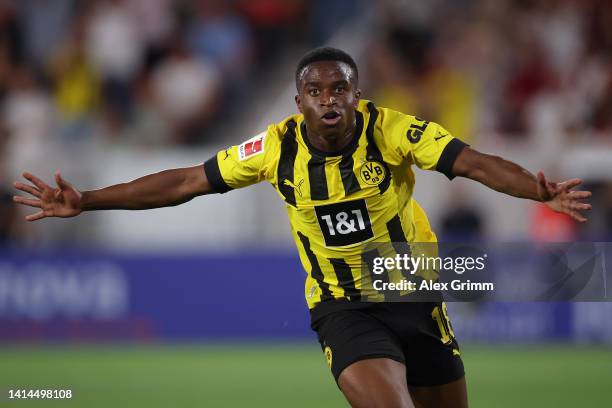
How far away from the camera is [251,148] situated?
6.48m

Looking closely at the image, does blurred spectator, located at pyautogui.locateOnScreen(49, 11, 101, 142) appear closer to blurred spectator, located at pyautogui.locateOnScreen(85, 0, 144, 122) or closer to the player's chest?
blurred spectator, located at pyautogui.locateOnScreen(85, 0, 144, 122)

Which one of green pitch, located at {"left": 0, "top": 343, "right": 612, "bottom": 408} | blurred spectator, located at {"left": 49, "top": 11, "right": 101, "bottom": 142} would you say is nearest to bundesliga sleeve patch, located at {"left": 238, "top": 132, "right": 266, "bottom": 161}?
green pitch, located at {"left": 0, "top": 343, "right": 612, "bottom": 408}

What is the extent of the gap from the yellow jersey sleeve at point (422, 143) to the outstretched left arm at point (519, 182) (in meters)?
0.06

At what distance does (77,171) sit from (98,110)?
4.95ft

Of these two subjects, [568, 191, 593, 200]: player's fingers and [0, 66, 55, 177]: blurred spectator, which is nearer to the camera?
[568, 191, 593, 200]: player's fingers

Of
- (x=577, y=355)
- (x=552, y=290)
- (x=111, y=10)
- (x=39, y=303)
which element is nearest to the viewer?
(x=552, y=290)

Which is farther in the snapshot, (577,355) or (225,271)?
(225,271)

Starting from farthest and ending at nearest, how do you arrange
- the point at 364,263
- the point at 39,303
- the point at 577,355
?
1. the point at 39,303
2. the point at 577,355
3. the point at 364,263

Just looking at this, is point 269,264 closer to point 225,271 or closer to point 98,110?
point 225,271

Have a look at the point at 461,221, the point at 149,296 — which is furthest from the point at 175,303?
the point at 461,221

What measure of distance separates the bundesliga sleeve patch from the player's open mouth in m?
0.53

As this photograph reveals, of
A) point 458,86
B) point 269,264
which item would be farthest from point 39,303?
point 458,86

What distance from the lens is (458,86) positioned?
14258 millimetres

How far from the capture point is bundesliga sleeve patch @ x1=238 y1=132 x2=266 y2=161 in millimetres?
6449
